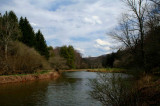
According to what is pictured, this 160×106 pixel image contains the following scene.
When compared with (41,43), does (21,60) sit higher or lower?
lower

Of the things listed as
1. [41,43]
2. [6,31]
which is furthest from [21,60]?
[41,43]

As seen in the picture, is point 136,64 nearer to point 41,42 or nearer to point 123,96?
point 123,96

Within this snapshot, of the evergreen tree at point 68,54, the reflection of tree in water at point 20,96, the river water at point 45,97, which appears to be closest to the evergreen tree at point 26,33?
the river water at point 45,97

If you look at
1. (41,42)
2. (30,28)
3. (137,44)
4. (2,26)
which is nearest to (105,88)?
(137,44)

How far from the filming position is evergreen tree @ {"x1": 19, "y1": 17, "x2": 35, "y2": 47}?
32625 mm

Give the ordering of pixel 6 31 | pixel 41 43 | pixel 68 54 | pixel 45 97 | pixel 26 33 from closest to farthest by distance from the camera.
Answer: pixel 45 97
pixel 6 31
pixel 26 33
pixel 41 43
pixel 68 54

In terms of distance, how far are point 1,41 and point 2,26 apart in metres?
3.18

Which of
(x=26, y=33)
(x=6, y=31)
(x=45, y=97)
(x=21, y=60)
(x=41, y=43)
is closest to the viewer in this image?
(x=45, y=97)

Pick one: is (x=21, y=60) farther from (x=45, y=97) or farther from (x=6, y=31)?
(x=45, y=97)

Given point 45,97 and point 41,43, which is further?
point 41,43

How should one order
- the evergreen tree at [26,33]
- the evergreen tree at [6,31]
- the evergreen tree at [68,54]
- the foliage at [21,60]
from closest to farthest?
1. the foliage at [21,60]
2. the evergreen tree at [6,31]
3. the evergreen tree at [26,33]
4. the evergreen tree at [68,54]

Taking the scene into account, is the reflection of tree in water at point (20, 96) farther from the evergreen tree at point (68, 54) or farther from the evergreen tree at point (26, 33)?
the evergreen tree at point (68, 54)

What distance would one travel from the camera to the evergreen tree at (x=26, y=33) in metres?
32.6

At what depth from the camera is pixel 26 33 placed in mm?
32844
